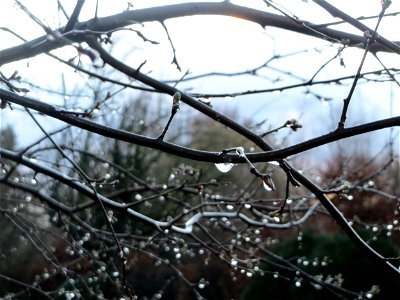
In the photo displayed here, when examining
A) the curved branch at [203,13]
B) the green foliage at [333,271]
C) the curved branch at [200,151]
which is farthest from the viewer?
the green foliage at [333,271]

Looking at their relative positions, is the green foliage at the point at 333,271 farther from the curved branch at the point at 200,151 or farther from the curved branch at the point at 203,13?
the curved branch at the point at 200,151

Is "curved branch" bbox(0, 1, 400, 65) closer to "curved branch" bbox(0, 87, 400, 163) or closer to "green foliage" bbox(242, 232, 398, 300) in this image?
"curved branch" bbox(0, 87, 400, 163)

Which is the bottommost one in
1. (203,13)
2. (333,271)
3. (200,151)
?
(200,151)

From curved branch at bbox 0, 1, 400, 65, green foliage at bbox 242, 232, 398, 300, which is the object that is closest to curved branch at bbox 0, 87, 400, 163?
curved branch at bbox 0, 1, 400, 65

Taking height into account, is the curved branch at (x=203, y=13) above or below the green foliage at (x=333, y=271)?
below

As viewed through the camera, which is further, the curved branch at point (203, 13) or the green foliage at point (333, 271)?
the green foliage at point (333, 271)

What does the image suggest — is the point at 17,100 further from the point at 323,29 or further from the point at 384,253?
the point at 384,253

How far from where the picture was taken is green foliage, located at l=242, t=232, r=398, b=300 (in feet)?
21.5

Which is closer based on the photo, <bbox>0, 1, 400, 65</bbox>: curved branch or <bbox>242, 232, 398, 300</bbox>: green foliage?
<bbox>0, 1, 400, 65</bbox>: curved branch

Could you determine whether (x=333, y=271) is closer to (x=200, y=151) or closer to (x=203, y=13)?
(x=203, y=13)

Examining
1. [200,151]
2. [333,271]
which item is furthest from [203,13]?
[333,271]

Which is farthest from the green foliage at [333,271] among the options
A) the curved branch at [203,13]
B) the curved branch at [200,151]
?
the curved branch at [200,151]

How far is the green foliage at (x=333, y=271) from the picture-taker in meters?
6.56

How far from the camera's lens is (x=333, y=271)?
6.72 m
